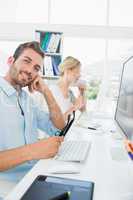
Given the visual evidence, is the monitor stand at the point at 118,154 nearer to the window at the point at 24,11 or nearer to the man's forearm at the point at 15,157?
the man's forearm at the point at 15,157

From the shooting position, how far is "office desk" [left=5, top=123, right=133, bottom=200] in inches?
32.2

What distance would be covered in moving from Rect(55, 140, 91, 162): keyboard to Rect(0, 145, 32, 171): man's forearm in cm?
13

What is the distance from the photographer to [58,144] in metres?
1.21

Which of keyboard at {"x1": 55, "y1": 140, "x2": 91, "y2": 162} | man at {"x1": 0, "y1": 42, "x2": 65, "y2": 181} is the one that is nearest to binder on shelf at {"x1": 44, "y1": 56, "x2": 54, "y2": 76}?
man at {"x1": 0, "y1": 42, "x2": 65, "y2": 181}

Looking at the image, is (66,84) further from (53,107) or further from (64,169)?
(64,169)

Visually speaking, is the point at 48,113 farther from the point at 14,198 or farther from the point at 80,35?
the point at 80,35

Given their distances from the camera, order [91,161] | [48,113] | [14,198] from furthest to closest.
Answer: [48,113], [91,161], [14,198]

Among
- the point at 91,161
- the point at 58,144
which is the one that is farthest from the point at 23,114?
the point at 91,161

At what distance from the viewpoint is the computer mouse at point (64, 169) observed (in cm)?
98

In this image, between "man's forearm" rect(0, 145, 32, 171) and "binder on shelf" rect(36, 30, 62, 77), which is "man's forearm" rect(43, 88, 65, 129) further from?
"binder on shelf" rect(36, 30, 62, 77)

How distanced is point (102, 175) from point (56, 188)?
242 mm

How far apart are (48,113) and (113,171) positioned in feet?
2.95

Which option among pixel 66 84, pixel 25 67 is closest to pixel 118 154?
pixel 25 67

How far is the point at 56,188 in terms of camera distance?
81 cm
